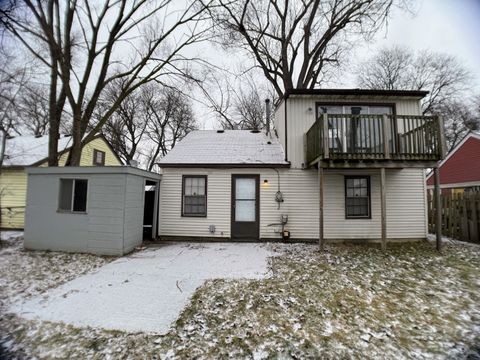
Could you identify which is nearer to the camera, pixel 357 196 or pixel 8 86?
pixel 8 86

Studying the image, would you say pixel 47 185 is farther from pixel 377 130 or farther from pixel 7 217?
pixel 377 130

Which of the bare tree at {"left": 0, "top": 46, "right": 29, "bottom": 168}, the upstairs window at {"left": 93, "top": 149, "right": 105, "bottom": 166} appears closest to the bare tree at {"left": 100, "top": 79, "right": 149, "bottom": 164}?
the upstairs window at {"left": 93, "top": 149, "right": 105, "bottom": 166}

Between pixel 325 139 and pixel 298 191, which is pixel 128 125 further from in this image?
pixel 325 139

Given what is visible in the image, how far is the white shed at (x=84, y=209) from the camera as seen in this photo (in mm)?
6707

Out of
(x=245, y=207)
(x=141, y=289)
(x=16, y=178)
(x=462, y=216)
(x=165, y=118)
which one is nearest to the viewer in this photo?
(x=141, y=289)

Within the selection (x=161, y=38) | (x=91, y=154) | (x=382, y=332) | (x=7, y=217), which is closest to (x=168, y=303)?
(x=382, y=332)

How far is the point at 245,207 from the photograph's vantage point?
8742 millimetres

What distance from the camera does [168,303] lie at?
400 centimetres

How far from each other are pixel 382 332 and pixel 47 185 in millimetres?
9150

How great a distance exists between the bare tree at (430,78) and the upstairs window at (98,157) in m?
23.7

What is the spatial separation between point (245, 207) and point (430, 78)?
25.8 meters

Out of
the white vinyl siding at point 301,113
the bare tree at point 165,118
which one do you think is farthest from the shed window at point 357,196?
the bare tree at point 165,118

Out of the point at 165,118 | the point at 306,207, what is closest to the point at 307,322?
the point at 306,207

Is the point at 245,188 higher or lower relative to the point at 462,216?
higher
